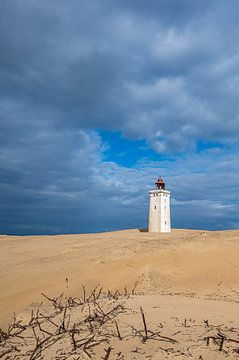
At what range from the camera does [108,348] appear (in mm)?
2455

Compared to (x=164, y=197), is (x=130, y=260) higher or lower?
lower

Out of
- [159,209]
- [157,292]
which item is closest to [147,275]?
[157,292]

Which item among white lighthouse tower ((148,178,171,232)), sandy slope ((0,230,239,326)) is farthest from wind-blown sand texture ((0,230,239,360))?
A: white lighthouse tower ((148,178,171,232))

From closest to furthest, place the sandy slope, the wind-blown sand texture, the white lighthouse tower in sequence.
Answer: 1. the wind-blown sand texture
2. the sandy slope
3. the white lighthouse tower

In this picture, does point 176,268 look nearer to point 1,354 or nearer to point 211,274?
point 211,274

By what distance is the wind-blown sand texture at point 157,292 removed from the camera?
2516 mm

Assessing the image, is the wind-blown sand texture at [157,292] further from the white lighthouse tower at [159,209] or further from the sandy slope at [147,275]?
the white lighthouse tower at [159,209]

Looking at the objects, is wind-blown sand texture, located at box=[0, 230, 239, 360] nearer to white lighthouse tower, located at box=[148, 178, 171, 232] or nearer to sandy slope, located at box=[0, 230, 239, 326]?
sandy slope, located at box=[0, 230, 239, 326]

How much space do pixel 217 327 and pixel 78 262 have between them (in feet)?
24.8

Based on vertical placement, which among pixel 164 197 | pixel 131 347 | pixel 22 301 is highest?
pixel 164 197

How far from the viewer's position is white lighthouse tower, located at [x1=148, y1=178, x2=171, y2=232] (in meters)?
33.6

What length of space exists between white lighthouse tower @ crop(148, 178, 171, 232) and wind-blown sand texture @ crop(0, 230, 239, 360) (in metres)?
21.1

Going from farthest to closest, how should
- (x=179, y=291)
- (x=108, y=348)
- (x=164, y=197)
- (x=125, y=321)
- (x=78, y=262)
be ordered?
(x=164, y=197) → (x=78, y=262) → (x=179, y=291) → (x=125, y=321) → (x=108, y=348)

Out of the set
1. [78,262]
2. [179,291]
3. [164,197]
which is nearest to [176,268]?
[179,291]
